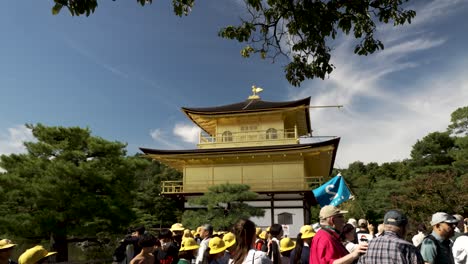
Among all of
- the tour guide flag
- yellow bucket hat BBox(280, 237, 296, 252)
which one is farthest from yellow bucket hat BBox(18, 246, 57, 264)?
the tour guide flag

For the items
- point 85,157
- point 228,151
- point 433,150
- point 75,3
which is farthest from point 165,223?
point 75,3

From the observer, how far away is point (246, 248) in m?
3.02

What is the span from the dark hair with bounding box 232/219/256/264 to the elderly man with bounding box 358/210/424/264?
925mm

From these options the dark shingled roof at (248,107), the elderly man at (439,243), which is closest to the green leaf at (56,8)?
the elderly man at (439,243)

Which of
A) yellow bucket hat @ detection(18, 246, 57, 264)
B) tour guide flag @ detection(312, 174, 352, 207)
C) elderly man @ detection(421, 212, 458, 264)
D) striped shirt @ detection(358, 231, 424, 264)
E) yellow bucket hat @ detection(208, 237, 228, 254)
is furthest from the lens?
tour guide flag @ detection(312, 174, 352, 207)

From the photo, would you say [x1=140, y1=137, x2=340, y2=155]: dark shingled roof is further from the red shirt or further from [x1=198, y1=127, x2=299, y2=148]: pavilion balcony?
the red shirt

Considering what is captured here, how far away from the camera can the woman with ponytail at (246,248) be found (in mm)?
2880

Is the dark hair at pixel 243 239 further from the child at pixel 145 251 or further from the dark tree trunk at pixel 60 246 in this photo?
the dark tree trunk at pixel 60 246

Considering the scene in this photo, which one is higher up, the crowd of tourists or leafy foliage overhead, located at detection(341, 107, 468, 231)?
leafy foliage overhead, located at detection(341, 107, 468, 231)

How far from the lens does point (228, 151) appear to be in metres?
22.0

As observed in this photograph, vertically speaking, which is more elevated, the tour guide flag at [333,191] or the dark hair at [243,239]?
the tour guide flag at [333,191]

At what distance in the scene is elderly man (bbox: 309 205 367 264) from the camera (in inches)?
121

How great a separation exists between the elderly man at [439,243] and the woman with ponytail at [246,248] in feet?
6.36

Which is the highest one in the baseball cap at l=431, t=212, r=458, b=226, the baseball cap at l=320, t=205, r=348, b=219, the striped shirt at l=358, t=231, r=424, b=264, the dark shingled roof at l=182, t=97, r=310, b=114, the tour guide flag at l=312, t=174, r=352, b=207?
the dark shingled roof at l=182, t=97, r=310, b=114
